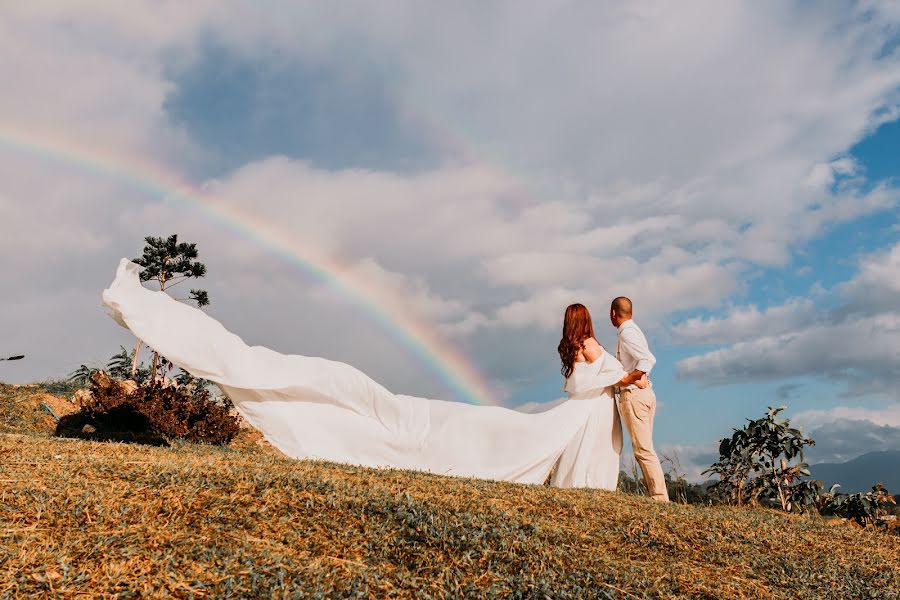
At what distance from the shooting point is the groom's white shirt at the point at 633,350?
9.65 metres

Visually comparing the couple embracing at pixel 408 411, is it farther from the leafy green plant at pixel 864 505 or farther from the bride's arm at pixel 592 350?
the leafy green plant at pixel 864 505

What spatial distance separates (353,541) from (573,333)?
624 centimetres

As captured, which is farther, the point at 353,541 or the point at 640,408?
the point at 640,408

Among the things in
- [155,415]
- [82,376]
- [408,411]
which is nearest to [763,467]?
[408,411]

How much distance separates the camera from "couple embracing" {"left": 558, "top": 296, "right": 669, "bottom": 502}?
959cm

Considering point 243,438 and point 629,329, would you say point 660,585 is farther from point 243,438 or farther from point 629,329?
point 243,438

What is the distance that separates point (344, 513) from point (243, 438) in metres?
12.2

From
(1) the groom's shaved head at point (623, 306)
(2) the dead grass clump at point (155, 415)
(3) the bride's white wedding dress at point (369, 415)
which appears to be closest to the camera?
(3) the bride's white wedding dress at point (369, 415)

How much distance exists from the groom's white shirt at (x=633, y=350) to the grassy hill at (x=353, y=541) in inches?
114

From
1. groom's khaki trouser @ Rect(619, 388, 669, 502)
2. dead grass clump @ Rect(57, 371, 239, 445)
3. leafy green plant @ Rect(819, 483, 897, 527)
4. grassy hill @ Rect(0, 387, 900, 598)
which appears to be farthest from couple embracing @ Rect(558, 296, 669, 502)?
dead grass clump @ Rect(57, 371, 239, 445)

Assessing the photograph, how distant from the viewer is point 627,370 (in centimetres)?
998

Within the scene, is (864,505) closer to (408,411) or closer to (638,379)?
(638,379)

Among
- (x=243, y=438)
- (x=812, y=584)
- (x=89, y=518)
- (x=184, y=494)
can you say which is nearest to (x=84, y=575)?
(x=89, y=518)

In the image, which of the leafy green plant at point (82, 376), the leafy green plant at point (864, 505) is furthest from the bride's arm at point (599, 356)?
the leafy green plant at point (82, 376)
